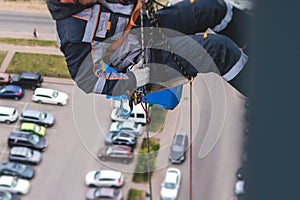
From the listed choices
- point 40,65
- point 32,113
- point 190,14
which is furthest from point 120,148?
point 190,14

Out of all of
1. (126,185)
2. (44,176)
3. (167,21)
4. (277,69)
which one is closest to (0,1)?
(44,176)

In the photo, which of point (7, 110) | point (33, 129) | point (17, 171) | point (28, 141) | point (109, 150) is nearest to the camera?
point (17, 171)

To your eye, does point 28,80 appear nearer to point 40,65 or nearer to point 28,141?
point 40,65

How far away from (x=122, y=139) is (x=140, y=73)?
8322mm

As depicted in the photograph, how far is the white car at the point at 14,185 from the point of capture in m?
10.4

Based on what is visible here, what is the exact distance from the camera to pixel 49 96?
40.4ft

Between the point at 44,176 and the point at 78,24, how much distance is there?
8474 millimetres

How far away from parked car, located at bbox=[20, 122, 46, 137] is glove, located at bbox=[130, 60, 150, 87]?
886cm

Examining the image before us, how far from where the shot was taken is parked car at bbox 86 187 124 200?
10.1 meters

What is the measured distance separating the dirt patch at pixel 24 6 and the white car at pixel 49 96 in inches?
140

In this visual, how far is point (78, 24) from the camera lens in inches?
108

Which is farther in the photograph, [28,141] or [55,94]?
[55,94]

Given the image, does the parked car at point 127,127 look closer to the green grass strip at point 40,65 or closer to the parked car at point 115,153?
the parked car at point 115,153

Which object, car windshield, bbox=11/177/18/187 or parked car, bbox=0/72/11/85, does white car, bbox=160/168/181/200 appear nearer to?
car windshield, bbox=11/177/18/187
